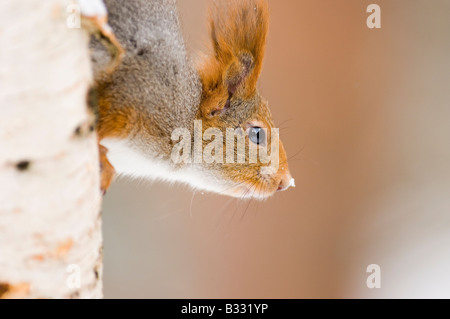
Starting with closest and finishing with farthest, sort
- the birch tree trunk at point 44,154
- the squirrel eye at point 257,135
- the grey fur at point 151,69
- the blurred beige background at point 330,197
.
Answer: the birch tree trunk at point 44,154, the grey fur at point 151,69, the squirrel eye at point 257,135, the blurred beige background at point 330,197

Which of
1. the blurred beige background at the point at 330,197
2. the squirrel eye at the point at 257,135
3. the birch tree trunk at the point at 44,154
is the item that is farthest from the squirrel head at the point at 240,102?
the blurred beige background at the point at 330,197

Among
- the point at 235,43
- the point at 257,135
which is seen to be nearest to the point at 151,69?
the point at 235,43

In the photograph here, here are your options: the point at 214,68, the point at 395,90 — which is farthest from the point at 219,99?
the point at 395,90

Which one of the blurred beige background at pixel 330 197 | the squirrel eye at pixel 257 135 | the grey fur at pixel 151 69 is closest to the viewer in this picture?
the grey fur at pixel 151 69

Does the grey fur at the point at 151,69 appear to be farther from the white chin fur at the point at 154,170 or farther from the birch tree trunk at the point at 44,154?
the birch tree trunk at the point at 44,154

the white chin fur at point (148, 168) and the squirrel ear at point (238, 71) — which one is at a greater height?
the squirrel ear at point (238, 71)

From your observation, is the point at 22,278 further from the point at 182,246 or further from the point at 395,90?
the point at 395,90

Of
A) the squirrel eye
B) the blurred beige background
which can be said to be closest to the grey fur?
the squirrel eye

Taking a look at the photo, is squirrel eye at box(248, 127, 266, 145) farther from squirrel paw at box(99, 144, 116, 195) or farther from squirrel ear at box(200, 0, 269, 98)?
squirrel paw at box(99, 144, 116, 195)
